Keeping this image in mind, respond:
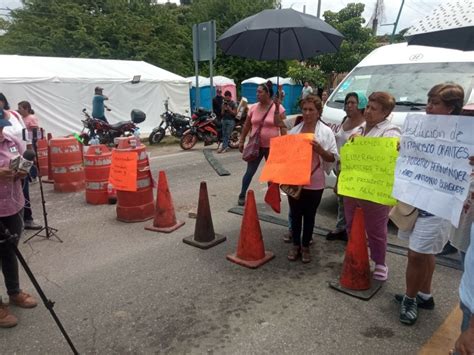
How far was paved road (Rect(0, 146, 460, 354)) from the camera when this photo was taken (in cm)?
291

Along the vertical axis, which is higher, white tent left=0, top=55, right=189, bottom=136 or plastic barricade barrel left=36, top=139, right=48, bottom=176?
white tent left=0, top=55, right=189, bottom=136

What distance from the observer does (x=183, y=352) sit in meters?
2.80

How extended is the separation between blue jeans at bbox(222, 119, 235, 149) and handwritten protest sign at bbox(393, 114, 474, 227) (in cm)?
907

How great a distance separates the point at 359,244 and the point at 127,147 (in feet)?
11.8

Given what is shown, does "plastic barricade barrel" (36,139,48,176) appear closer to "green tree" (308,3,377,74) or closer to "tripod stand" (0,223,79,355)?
"tripod stand" (0,223,79,355)

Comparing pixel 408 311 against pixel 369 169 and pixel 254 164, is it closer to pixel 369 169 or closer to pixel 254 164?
pixel 369 169

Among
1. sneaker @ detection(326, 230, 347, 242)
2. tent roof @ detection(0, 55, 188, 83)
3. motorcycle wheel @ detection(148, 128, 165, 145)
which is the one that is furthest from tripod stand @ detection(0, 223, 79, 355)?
tent roof @ detection(0, 55, 188, 83)

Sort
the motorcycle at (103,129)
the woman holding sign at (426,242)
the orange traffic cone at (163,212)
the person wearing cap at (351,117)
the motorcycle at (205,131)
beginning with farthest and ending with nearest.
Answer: the motorcycle at (205,131) → the motorcycle at (103,129) → the orange traffic cone at (163,212) → the person wearing cap at (351,117) → the woman holding sign at (426,242)

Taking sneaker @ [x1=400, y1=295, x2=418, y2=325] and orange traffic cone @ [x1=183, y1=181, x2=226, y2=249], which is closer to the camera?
sneaker @ [x1=400, y1=295, x2=418, y2=325]

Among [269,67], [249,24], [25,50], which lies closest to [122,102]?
[25,50]

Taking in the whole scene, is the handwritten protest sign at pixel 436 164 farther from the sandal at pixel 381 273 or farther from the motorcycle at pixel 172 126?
the motorcycle at pixel 172 126

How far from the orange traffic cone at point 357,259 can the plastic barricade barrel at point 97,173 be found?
14.2 ft

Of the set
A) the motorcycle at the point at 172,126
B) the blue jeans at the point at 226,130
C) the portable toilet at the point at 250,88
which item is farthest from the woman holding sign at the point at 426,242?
the portable toilet at the point at 250,88

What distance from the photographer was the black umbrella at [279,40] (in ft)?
16.2
